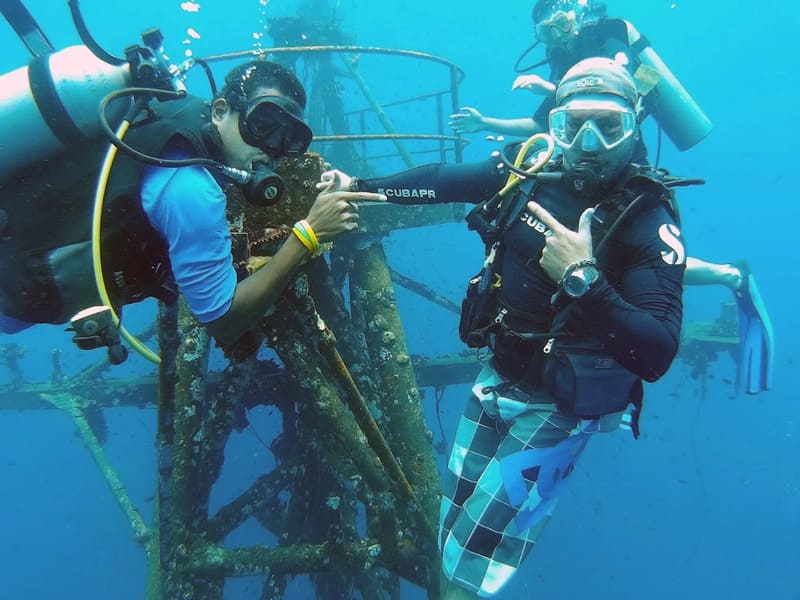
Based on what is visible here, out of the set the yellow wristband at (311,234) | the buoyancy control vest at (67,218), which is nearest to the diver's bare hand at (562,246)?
the yellow wristband at (311,234)

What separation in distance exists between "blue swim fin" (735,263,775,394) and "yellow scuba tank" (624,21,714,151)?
2.82 meters

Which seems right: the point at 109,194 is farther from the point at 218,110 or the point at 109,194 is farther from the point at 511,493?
the point at 511,493

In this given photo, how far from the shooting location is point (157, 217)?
196 centimetres

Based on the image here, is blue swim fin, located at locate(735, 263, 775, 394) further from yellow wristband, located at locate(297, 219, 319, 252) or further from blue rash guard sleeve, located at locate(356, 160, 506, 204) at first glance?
yellow wristband, located at locate(297, 219, 319, 252)

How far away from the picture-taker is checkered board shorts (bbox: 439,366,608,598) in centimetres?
278

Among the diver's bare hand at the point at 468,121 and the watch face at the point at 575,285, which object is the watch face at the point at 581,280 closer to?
the watch face at the point at 575,285

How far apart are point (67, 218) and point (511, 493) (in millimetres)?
2499

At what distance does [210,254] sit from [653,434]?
32.4 meters

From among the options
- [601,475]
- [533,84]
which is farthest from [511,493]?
[601,475]

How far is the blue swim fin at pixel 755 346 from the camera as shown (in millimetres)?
3637

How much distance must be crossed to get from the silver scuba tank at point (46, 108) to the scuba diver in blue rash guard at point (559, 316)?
130 centimetres

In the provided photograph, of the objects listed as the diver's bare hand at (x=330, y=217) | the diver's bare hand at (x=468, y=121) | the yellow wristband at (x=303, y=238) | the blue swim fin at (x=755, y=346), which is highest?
the diver's bare hand at (x=468, y=121)

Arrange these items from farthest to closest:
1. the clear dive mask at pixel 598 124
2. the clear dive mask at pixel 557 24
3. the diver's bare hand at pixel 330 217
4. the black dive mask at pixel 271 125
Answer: the clear dive mask at pixel 557 24 < the clear dive mask at pixel 598 124 < the diver's bare hand at pixel 330 217 < the black dive mask at pixel 271 125

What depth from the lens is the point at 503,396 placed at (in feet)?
10.0
